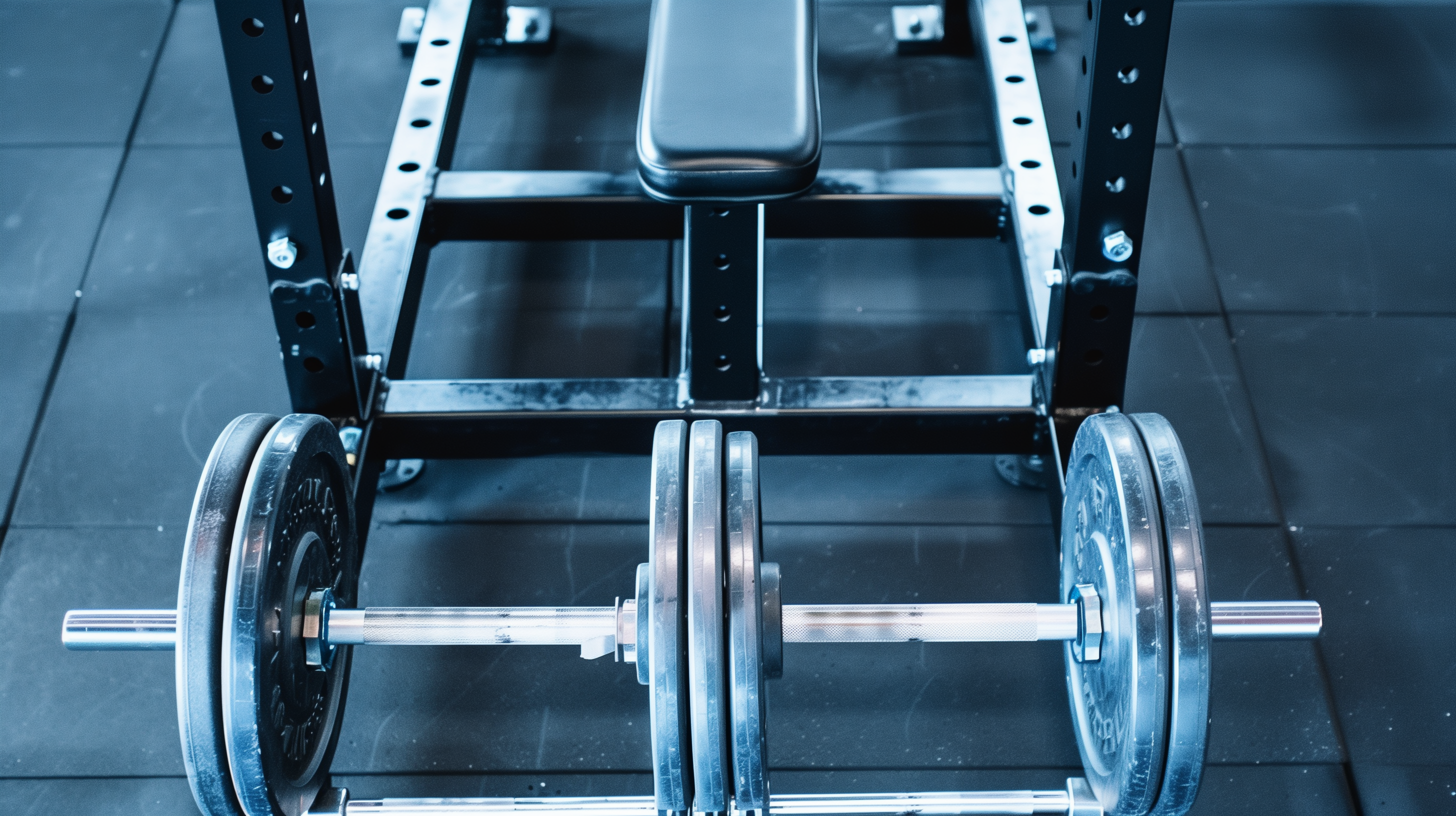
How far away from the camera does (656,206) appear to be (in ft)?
7.63

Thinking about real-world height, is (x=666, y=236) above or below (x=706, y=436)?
below

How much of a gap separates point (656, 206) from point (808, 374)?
371mm

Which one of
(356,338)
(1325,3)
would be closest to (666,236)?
(356,338)

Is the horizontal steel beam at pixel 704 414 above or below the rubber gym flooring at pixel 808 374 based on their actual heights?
above

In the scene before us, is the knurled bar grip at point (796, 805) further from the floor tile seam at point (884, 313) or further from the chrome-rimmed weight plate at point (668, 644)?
the floor tile seam at point (884, 313)

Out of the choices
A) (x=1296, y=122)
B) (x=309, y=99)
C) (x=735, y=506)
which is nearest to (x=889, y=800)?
(x=735, y=506)

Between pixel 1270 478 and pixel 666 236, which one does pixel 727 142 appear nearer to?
pixel 666 236

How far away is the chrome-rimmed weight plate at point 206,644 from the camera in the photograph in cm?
140

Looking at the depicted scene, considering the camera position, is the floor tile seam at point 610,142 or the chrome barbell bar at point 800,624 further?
the floor tile seam at point 610,142

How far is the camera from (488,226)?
7.74 feet

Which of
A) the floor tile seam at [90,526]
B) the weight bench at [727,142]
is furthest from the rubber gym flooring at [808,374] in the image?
the weight bench at [727,142]

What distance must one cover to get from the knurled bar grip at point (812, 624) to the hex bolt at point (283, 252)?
1.66 ft

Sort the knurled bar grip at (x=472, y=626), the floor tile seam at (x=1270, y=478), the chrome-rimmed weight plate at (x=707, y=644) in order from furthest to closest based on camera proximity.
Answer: the floor tile seam at (x=1270, y=478)
the knurled bar grip at (x=472, y=626)
the chrome-rimmed weight plate at (x=707, y=644)

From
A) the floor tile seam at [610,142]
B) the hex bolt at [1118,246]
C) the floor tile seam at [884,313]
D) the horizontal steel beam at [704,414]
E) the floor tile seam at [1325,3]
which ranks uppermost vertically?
the hex bolt at [1118,246]
